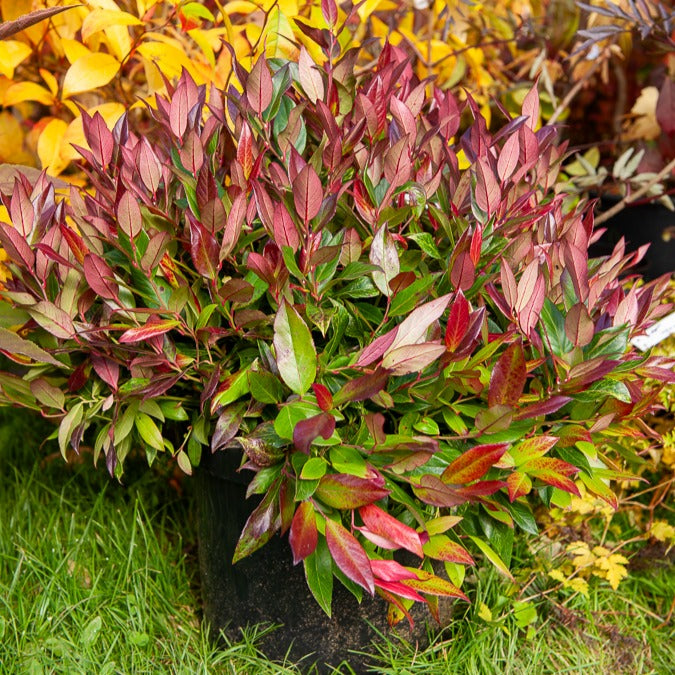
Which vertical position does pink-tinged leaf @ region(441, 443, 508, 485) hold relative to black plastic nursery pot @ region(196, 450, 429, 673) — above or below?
above

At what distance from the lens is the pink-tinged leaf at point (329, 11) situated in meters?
1.27

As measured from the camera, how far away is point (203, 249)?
110 cm

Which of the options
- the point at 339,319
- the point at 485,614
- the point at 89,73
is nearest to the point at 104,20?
the point at 89,73

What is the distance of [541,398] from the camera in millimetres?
1139

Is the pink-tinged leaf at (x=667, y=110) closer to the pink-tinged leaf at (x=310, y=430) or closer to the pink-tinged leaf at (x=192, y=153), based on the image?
the pink-tinged leaf at (x=192, y=153)

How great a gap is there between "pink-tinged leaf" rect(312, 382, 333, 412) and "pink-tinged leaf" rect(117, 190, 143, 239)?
13.8 inches

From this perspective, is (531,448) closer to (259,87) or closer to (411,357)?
(411,357)

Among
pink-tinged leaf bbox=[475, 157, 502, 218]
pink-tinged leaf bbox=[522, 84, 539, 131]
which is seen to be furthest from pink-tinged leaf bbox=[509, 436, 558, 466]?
pink-tinged leaf bbox=[522, 84, 539, 131]

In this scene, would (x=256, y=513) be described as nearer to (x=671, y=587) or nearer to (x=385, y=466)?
(x=385, y=466)

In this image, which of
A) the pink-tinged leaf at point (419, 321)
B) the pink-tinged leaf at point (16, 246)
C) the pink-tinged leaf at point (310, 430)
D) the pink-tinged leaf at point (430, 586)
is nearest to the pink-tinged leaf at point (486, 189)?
the pink-tinged leaf at point (419, 321)

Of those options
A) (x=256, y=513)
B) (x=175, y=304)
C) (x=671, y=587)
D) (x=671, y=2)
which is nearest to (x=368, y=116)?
(x=175, y=304)

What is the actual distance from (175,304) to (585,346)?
1.99 ft

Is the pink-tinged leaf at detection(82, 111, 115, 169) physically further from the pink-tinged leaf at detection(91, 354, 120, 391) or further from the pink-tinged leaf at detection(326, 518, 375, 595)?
the pink-tinged leaf at detection(326, 518, 375, 595)

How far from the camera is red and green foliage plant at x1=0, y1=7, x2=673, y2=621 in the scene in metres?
1.05
